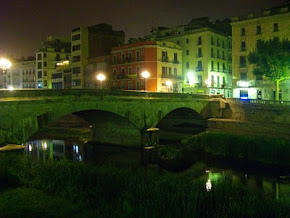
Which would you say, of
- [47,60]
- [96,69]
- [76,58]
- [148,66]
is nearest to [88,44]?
[76,58]

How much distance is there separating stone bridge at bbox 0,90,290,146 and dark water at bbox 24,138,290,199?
235 centimetres

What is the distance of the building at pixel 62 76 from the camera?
8354cm

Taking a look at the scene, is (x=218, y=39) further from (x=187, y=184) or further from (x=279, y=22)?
(x=187, y=184)

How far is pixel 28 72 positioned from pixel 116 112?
76983mm

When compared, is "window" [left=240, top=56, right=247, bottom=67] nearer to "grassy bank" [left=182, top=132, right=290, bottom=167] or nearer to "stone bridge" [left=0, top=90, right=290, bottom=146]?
"stone bridge" [left=0, top=90, right=290, bottom=146]

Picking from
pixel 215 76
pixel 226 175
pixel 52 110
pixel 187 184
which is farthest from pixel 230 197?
pixel 215 76

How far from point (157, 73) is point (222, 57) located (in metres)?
16.6

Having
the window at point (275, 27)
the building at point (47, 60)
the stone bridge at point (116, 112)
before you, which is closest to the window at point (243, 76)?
the window at point (275, 27)

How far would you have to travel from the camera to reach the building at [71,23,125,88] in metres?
75.6

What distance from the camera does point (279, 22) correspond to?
5669cm

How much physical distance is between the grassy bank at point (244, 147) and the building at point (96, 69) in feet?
121

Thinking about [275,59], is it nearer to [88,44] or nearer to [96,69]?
[96,69]

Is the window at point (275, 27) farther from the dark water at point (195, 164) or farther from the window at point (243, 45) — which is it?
the dark water at point (195, 164)

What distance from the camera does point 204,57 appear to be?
67.7 meters
